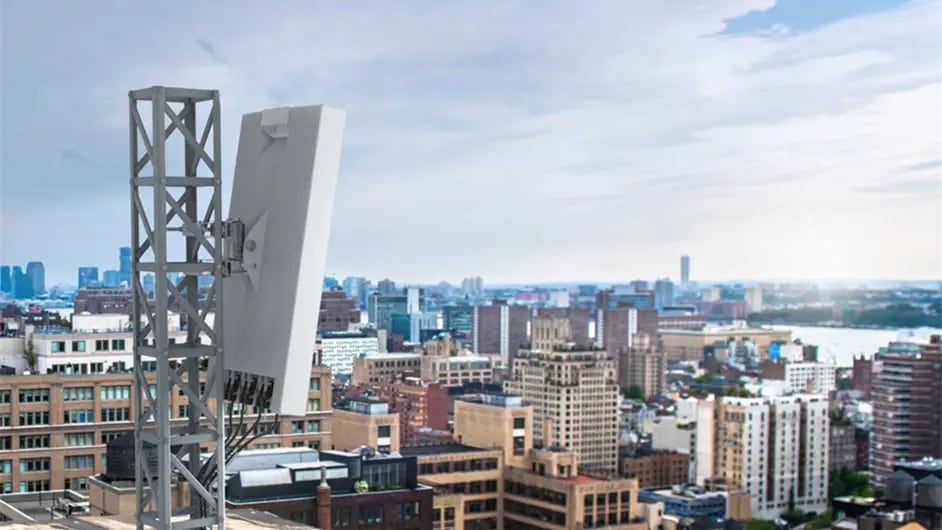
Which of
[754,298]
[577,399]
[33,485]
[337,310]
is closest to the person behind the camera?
[33,485]

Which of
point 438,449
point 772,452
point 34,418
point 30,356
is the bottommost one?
point 772,452

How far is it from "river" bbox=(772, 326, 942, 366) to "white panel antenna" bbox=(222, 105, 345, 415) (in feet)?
79.8

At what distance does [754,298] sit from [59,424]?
27.4m

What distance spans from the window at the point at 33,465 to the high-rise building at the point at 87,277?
2.64m

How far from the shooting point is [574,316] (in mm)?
35188

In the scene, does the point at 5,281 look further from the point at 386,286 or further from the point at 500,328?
the point at 500,328

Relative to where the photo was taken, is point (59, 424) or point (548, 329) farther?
point (548, 329)

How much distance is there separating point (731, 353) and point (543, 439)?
16128 millimetres

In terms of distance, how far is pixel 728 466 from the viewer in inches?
846

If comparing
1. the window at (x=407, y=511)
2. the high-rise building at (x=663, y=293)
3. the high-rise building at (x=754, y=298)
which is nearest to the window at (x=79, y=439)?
the window at (x=407, y=511)

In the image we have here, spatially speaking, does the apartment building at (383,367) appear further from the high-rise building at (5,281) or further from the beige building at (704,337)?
the beige building at (704,337)

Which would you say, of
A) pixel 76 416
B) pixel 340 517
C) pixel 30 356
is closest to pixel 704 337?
pixel 30 356

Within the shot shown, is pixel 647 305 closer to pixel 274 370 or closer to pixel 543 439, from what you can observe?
pixel 543 439

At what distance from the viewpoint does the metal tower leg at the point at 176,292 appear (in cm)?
207
